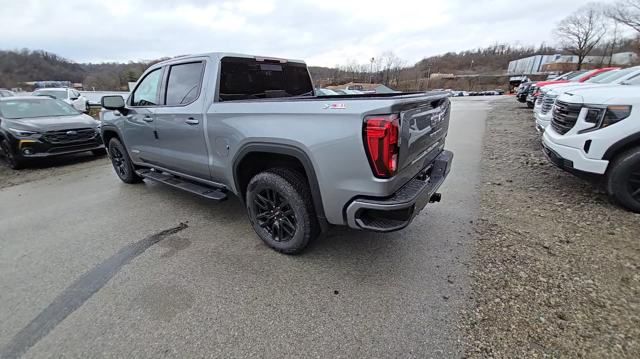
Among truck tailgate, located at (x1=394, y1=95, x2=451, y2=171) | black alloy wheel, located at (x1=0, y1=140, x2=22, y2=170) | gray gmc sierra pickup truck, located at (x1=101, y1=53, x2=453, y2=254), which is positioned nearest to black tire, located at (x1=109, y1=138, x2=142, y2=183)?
gray gmc sierra pickup truck, located at (x1=101, y1=53, x2=453, y2=254)

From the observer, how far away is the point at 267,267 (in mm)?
2744

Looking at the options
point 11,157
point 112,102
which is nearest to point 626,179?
point 112,102

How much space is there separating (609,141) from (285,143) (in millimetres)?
3489

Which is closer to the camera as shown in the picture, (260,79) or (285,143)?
(285,143)

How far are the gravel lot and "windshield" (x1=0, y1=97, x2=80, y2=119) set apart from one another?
29.6 feet

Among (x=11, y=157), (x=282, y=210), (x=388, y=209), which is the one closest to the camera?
(x=388, y=209)

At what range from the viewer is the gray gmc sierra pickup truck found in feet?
6.95

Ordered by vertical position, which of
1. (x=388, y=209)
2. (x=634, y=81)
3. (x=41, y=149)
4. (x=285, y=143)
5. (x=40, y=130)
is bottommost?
(x=41, y=149)

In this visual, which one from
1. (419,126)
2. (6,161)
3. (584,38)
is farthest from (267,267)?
(584,38)

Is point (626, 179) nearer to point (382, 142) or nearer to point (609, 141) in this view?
point (609, 141)

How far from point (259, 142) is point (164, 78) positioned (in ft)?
6.61

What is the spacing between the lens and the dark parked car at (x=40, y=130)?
6.12m

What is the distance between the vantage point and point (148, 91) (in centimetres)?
409

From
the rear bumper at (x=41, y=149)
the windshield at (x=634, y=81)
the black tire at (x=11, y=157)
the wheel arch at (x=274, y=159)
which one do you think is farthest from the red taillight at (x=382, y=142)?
the black tire at (x=11, y=157)
